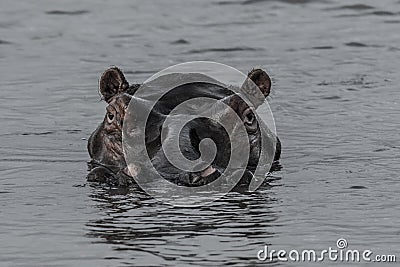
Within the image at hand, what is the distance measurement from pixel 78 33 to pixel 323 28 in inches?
118

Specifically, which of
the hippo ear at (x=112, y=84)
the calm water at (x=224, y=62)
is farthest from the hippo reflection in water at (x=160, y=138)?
the calm water at (x=224, y=62)

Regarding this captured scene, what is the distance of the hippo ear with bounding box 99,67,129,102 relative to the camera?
8.44 m

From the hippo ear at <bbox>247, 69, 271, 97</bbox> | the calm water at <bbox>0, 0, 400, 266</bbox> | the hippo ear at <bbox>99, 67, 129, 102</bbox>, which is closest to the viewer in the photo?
the calm water at <bbox>0, 0, 400, 266</bbox>

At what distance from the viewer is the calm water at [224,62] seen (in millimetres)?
6602

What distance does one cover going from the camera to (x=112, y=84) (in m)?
8.50

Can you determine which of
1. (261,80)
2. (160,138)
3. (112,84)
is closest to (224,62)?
(261,80)

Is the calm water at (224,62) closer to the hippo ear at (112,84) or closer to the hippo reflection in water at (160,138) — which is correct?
the hippo reflection in water at (160,138)

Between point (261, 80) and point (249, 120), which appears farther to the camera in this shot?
point (261, 80)

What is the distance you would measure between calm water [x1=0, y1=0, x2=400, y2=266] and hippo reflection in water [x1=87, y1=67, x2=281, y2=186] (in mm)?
170

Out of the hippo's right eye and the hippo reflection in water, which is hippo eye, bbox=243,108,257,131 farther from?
the hippo's right eye

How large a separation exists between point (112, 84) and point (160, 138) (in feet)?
3.09

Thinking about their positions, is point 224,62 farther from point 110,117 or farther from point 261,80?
point 110,117

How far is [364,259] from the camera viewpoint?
6207 mm

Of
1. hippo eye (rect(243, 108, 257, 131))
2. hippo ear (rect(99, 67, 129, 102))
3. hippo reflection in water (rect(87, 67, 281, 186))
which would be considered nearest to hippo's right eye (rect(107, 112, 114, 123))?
hippo reflection in water (rect(87, 67, 281, 186))
